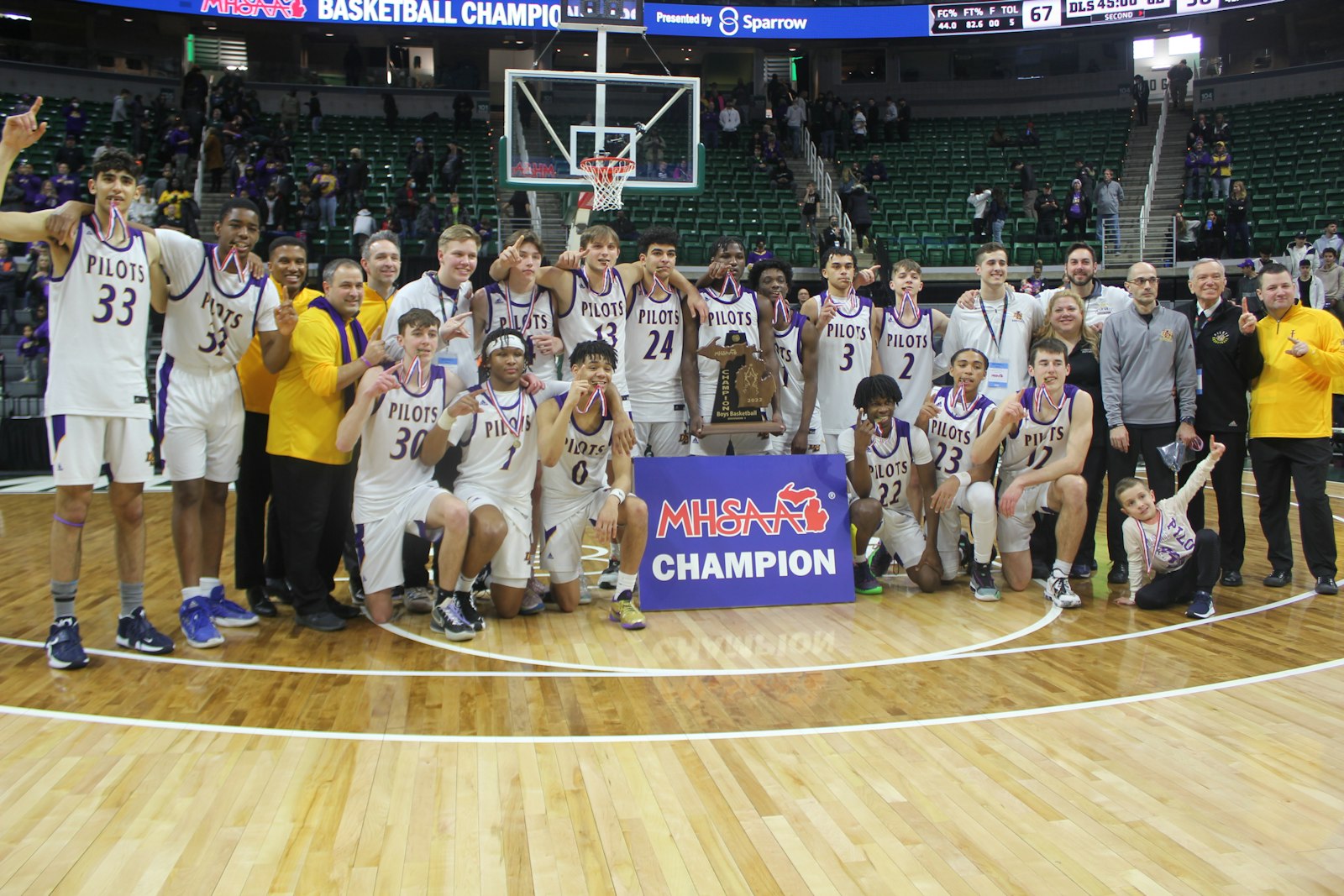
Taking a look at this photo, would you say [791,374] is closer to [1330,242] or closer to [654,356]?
[654,356]

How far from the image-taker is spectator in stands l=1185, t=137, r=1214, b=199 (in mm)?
20453

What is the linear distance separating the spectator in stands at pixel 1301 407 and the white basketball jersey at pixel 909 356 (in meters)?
1.94

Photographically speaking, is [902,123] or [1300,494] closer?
[1300,494]

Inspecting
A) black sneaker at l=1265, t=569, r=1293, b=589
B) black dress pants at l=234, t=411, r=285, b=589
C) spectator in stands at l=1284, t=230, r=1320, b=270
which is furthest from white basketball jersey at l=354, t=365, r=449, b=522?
spectator in stands at l=1284, t=230, r=1320, b=270

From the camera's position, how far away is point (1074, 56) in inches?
1059

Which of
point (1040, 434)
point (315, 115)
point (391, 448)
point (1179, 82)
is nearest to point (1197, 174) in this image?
point (1179, 82)

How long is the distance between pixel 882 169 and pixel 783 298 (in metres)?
16.6

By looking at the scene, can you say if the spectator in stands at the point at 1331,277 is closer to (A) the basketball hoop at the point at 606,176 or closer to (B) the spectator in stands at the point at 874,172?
(A) the basketball hoop at the point at 606,176

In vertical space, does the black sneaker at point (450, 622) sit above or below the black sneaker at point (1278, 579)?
below

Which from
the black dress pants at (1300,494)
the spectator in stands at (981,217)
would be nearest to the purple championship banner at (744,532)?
the black dress pants at (1300,494)

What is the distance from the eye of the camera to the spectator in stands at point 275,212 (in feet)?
55.1

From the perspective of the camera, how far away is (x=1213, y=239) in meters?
18.2

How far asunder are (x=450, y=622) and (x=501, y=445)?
3.24ft

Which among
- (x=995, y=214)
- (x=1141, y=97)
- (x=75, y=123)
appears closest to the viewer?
(x=75, y=123)
